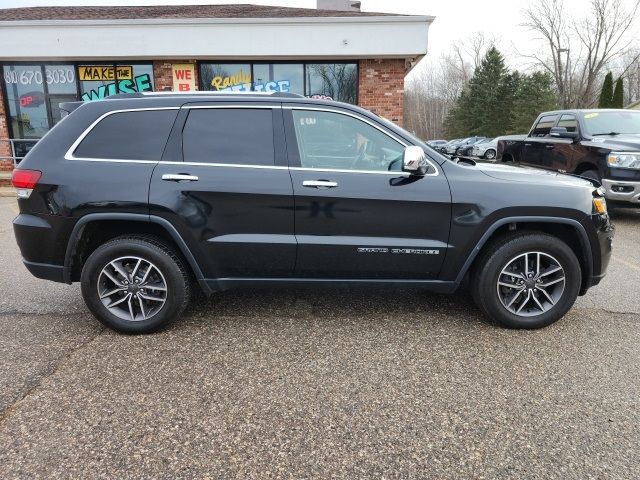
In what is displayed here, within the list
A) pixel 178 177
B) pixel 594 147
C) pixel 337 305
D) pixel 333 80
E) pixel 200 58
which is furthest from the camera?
pixel 333 80

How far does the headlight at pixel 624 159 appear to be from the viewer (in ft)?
23.9

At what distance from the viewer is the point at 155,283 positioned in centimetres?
354

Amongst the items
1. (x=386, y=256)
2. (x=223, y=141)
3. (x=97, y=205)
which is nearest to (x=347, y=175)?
(x=386, y=256)

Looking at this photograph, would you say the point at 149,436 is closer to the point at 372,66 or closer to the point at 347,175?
the point at 347,175

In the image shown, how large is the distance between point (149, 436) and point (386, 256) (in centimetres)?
199

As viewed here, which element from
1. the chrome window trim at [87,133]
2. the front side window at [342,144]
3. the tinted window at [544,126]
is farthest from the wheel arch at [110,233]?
the tinted window at [544,126]

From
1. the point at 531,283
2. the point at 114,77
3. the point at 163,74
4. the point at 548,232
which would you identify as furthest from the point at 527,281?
the point at 114,77

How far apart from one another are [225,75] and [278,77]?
159 centimetres

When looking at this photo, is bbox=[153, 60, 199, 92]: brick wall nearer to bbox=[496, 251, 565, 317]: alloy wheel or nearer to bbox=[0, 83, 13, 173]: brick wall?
bbox=[0, 83, 13, 173]: brick wall

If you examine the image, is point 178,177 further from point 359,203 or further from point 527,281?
point 527,281

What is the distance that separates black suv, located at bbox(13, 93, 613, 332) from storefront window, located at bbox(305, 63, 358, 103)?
10.4 meters

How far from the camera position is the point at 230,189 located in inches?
133

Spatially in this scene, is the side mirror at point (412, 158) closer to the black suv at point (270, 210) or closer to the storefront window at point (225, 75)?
the black suv at point (270, 210)

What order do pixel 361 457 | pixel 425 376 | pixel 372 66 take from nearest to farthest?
pixel 361 457, pixel 425 376, pixel 372 66
